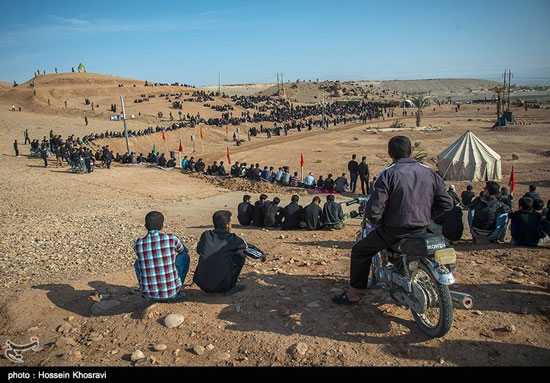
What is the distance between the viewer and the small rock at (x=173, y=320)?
4.07 m

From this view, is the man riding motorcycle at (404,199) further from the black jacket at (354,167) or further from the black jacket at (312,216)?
the black jacket at (354,167)

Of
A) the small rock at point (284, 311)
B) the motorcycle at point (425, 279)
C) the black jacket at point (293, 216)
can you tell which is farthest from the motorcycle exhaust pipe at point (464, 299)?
the black jacket at point (293, 216)

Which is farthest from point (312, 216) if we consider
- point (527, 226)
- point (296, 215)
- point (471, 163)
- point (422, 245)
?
point (471, 163)

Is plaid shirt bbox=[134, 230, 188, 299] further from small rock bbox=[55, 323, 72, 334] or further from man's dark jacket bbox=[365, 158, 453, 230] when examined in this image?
man's dark jacket bbox=[365, 158, 453, 230]

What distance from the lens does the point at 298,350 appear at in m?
3.48

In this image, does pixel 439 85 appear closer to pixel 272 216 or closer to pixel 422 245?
pixel 272 216

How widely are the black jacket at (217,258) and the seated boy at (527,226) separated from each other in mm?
5617

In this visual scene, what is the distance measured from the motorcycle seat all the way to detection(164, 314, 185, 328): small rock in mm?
2497

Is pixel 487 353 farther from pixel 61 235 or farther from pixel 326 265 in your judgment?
pixel 61 235

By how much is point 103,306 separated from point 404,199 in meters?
4.03

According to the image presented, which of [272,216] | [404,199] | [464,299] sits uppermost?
[404,199]

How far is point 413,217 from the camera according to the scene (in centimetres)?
369

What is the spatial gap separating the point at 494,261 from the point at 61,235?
968 centimetres

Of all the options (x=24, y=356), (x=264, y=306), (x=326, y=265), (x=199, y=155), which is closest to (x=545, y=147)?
(x=199, y=155)
